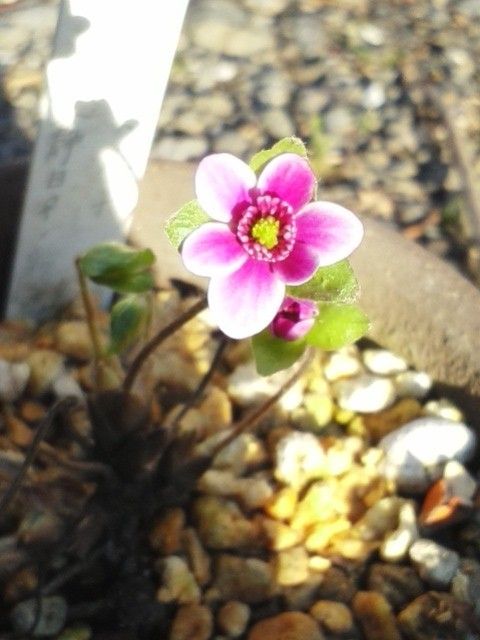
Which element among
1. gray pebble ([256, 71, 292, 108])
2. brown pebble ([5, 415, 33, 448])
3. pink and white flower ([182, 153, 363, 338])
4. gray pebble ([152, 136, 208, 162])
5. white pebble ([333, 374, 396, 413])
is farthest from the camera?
gray pebble ([256, 71, 292, 108])

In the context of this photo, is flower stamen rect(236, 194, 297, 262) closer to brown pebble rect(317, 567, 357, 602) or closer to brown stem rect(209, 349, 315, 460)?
brown stem rect(209, 349, 315, 460)

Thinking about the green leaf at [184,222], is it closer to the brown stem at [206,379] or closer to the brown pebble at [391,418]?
the brown stem at [206,379]

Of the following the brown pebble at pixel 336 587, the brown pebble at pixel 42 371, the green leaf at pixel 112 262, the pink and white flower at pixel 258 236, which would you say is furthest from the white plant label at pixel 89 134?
the brown pebble at pixel 336 587

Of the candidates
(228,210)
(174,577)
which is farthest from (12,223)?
(228,210)

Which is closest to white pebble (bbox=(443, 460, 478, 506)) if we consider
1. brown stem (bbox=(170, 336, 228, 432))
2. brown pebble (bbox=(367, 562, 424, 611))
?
brown pebble (bbox=(367, 562, 424, 611))

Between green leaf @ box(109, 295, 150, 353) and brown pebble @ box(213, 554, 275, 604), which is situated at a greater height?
green leaf @ box(109, 295, 150, 353)

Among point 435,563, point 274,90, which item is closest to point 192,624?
point 435,563

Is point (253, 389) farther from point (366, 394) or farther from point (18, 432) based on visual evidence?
point (18, 432)
